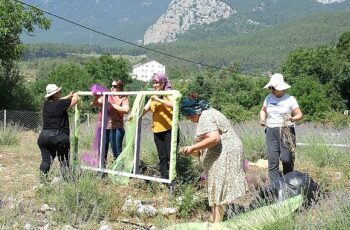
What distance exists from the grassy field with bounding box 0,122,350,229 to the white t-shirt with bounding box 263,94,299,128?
2.80ft

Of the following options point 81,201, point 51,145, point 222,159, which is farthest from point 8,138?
point 222,159

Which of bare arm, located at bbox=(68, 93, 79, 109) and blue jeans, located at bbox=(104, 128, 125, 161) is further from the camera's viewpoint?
blue jeans, located at bbox=(104, 128, 125, 161)

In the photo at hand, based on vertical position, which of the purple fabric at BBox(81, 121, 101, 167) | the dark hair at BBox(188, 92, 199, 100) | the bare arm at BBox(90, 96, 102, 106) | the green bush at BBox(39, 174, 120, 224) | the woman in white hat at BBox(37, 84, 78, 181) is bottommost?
the green bush at BBox(39, 174, 120, 224)

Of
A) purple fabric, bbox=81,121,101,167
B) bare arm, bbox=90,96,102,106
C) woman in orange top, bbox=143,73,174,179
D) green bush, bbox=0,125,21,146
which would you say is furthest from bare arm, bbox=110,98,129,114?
green bush, bbox=0,125,21,146

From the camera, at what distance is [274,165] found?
6.37 metres

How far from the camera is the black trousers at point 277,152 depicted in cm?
632

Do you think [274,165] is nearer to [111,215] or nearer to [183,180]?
[183,180]

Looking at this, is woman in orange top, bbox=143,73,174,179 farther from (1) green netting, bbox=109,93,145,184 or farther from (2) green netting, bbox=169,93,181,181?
(2) green netting, bbox=169,93,181,181

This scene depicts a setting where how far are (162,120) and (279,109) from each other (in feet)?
4.74

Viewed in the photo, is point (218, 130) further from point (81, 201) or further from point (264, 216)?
point (81, 201)

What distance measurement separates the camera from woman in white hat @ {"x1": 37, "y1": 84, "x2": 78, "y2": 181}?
662 centimetres

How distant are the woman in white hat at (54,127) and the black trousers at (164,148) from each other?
1.19 metres

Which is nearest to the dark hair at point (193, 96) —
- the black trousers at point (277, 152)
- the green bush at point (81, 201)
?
the green bush at point (81, 201)

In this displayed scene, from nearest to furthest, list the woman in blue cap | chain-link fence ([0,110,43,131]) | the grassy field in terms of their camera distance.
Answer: the grassy field < the woman in blue cap < chain-link fence ([0,110,43,131])
